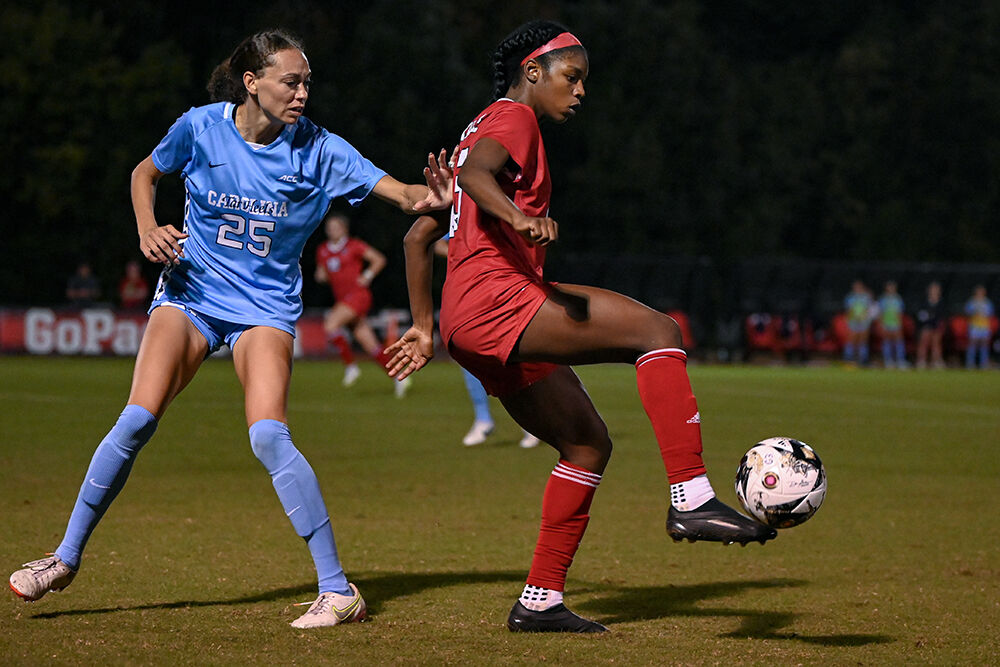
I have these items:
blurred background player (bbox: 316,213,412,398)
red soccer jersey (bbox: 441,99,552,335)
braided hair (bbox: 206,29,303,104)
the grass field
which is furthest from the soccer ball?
blurred background player (bbox: 316,213,412,398)

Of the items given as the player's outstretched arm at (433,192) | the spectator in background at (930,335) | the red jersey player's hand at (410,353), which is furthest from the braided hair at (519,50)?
the spectator in background at (930,335)

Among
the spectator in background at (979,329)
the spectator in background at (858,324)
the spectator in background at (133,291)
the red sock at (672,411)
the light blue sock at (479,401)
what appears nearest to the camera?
the red sock at (672,411)

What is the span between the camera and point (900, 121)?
163 feet

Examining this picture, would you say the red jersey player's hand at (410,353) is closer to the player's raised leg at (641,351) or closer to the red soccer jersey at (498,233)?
the red soccer jersey at (498,233)

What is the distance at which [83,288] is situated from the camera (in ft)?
98.7

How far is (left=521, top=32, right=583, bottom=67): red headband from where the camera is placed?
17.0 ft

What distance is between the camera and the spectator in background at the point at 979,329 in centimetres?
3170

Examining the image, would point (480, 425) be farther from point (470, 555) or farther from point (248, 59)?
point (248, 59)

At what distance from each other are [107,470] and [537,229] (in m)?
2.10

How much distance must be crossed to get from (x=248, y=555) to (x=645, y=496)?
11.2ft

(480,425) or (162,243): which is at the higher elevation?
(162,243)

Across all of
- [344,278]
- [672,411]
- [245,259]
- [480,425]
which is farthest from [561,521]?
[344,278]

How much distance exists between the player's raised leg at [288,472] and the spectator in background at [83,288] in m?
25.2

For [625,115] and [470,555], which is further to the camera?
[625,115]
